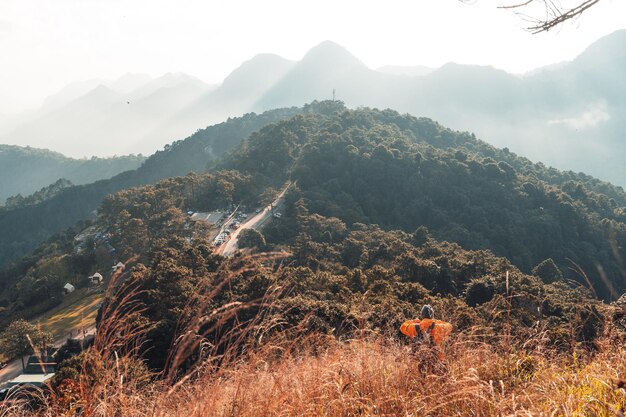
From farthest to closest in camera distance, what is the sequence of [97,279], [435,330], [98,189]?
[98,189] → [97,279] → [435,330]

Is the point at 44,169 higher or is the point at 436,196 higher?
the point at 44,169

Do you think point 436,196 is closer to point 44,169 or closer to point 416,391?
point 416,391

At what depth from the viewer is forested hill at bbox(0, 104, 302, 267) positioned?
268 feet

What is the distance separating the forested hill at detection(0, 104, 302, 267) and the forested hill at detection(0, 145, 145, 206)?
6124 centimetres

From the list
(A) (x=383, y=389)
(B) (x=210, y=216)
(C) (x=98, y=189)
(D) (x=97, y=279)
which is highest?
(C) (x=98, y=189)

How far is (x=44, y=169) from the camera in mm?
186750

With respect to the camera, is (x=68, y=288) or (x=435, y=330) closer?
(x=435, y=330)

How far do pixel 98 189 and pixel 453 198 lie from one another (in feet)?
288

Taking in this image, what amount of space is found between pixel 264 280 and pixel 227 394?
16128mm

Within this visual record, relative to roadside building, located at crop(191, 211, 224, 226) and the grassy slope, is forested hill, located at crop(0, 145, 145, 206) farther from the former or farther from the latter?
the grassy slope

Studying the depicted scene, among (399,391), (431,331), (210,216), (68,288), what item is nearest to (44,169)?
(210,216)

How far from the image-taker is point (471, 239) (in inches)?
1848

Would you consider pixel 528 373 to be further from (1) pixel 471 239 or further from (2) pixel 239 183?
(2) pixel 239 183

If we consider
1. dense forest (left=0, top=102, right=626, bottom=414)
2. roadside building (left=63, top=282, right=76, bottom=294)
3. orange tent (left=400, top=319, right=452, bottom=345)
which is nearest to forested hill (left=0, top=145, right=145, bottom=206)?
dense forest (left=0, top=102, right=626, bottom=414)
